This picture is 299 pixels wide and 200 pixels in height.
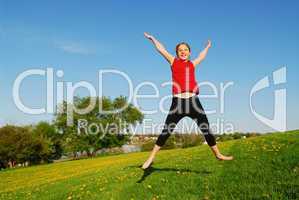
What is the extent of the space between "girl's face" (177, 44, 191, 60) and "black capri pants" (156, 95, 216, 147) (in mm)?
1053

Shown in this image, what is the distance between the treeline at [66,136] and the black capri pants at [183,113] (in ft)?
284

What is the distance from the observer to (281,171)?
8969 millimetres

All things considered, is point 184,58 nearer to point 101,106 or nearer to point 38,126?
point 101,106

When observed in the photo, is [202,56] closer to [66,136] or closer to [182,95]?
[182,95]

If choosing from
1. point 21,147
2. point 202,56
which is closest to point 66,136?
point 21,147

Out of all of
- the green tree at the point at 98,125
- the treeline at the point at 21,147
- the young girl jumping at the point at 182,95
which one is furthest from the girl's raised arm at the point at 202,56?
the green tree at the point at 98,125

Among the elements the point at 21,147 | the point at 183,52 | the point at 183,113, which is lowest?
the point at 21,147

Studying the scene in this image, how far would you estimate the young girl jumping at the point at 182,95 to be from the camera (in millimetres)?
8891

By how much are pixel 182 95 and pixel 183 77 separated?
1.49ft

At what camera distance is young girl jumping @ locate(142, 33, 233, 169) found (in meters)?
8.89

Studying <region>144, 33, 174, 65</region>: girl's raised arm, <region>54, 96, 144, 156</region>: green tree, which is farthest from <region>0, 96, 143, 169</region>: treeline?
<region>144, 33, 174, 65</region>: girl's raised arm

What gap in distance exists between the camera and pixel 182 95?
888 cm

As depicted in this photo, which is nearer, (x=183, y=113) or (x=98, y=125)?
(x=183, y=113)

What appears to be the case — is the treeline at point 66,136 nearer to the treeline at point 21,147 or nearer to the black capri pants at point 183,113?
the treeline at point 21,147
